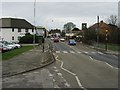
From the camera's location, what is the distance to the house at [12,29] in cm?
9512

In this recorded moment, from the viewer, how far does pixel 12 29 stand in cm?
9519

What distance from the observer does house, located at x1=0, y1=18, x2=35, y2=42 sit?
95.1 meters

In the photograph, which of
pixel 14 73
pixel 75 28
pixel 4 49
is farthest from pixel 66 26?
pixel 14 73

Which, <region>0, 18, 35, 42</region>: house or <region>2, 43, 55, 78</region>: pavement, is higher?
<region>0, 18, 35, 42</region>: house

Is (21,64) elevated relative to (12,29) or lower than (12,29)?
lower

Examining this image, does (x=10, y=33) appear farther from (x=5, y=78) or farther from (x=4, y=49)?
(x=5, y=78)

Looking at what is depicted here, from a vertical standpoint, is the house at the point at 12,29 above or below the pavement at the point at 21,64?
above

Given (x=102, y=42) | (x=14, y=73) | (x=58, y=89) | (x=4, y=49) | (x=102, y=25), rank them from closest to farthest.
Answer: (x=58, y=89), (x=14, y=73), (x=4, y=49), (x=102, y=42), (x=102, y=25)

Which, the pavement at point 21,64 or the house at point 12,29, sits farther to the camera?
the house at point 12,29

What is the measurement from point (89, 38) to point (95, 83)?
60.4 metres

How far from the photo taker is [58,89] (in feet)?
39.6

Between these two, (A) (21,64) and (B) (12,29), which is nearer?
(A) (21,64)


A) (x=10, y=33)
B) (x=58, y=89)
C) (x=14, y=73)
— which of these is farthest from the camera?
(x=10, y=33)

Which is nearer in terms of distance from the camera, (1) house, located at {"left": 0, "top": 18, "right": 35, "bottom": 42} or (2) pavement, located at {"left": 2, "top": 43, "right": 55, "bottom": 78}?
(2) pavement, located at {"left": 2, "top": 43, "right": 55, "bottom": 78}
